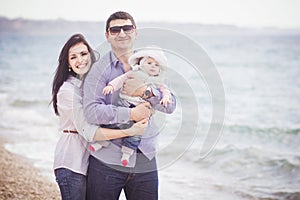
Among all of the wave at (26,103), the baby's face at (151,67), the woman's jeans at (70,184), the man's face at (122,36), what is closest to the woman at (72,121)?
the woman's jeans at (70,184)

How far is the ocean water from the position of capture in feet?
13.0

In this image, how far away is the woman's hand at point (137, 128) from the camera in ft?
6.39

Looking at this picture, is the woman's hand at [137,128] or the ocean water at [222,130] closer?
the woman's hand at [137,128]

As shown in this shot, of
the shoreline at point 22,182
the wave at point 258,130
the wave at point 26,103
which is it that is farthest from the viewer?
the wave at point 26,103

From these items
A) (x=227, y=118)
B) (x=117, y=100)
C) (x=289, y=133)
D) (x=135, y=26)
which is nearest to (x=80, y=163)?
(x=117, y=100)

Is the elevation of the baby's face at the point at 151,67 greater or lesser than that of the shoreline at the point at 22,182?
greater

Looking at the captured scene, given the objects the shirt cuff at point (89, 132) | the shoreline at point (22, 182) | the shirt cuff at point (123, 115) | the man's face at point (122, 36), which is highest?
the man's face at point (122, 36)

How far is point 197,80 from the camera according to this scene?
1134 centimetres

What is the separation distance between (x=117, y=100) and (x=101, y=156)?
0.23 meters

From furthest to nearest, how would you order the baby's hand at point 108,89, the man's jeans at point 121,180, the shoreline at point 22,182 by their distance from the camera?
the shoreline at point 22,182 < the man's jeans at point 121,180 < the baby's hand at point 108,89

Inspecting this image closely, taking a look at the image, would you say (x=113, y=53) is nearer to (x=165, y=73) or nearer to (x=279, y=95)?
(x=165, y=73)

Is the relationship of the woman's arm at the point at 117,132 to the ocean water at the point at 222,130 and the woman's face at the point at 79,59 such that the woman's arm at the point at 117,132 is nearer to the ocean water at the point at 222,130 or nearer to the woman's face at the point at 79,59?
the ocean water at the point at 222,130

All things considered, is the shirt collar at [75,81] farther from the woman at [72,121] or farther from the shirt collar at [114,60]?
the shirt collar at [114,60]

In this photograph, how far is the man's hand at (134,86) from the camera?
198cm
